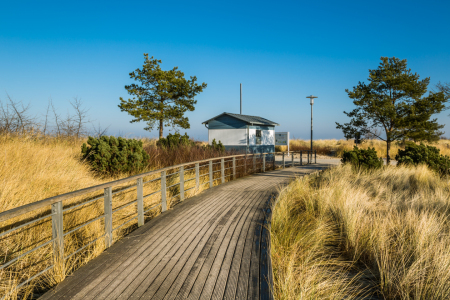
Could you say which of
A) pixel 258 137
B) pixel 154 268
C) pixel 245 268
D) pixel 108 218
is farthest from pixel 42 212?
pixel 258 137

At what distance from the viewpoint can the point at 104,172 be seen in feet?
27.5

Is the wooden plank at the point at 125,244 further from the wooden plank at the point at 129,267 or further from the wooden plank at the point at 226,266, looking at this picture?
the wooden plank at the point at 226,266

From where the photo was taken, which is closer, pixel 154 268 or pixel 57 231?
pixel 57 231

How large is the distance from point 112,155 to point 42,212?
4.48m

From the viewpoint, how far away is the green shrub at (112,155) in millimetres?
8133

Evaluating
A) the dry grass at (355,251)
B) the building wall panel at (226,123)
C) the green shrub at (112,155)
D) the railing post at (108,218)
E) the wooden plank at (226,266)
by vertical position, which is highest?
the building wall panel at (226,123)

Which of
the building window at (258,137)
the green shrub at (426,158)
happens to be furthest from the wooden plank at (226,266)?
the building window at (258,137)

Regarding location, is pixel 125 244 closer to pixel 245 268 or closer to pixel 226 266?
pixel 226 266

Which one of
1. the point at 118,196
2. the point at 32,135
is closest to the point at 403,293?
the point at 118,196

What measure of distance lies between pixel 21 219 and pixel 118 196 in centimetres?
242

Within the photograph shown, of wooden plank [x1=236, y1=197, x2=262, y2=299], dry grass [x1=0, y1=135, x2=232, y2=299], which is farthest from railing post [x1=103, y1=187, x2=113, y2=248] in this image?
wooden plank [x1=236, y1=197, x2=262, y2=299]

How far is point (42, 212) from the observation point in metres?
4.30

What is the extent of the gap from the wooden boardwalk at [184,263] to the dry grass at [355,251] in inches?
12.3

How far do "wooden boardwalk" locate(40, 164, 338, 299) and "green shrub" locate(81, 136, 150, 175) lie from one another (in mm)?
3722
